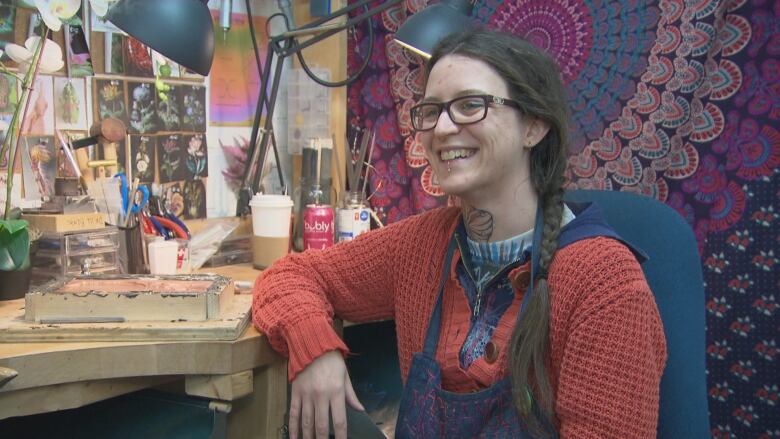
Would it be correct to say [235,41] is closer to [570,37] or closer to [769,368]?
[570,37]

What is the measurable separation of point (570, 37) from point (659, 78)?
234 mm

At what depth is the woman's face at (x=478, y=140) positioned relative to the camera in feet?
3.21

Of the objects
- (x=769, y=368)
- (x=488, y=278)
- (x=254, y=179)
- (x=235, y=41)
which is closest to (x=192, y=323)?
(x=488, y=278)

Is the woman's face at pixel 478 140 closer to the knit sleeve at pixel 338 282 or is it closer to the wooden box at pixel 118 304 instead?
the knit sleeve at pixel 338 282

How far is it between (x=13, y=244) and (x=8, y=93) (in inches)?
15.4

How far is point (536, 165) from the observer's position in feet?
3.39

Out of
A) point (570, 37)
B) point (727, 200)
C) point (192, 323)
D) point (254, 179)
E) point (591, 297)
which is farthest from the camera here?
point (254, 179)

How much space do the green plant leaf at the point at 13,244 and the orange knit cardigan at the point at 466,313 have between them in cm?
38

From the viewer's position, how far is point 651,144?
1430 millimetres

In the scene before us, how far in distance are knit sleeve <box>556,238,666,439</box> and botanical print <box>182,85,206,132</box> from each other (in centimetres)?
110

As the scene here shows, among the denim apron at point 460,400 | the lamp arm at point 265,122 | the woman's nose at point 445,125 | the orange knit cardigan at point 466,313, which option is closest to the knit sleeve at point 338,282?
the orange knit cardigan at point 466,313

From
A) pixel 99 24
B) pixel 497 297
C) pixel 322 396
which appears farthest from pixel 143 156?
pixel 497 297

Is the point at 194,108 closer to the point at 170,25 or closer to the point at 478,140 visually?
the point at 170,25

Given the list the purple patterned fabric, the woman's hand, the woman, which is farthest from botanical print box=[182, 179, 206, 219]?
the purple patterned fabric
